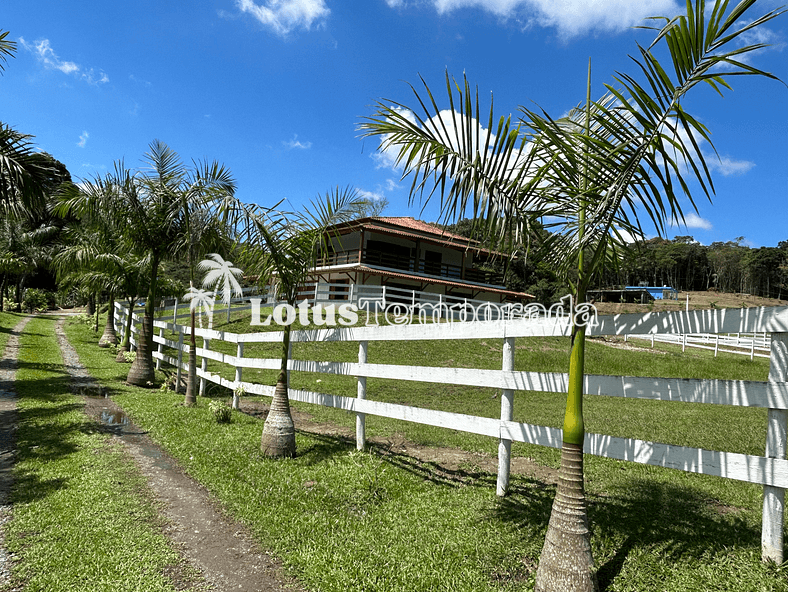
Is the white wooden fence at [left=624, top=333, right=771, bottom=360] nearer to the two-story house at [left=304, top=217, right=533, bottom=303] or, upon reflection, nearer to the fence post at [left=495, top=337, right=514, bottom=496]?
the two-story house at [left=304, top=217, right=533, bottom=303]

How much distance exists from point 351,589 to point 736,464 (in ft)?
7.97

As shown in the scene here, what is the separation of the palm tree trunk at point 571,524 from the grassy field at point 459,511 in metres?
0.22

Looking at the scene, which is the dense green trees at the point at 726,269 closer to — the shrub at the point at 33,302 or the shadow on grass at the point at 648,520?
the shrub at the point at 33,302

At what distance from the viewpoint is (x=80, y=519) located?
395 centimetres

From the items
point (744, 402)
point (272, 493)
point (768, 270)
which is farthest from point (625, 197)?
point (768, 270)

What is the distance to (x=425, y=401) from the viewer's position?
419 inches

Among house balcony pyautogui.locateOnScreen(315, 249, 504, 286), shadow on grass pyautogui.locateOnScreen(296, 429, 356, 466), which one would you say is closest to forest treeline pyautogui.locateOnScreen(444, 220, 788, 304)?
house balcony pyautogui.locateOnScreen(315, 249, 504, 286)

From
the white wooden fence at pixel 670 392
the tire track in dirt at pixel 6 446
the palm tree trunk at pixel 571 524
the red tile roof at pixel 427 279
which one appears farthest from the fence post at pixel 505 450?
the red tile roof at pixel 427 279

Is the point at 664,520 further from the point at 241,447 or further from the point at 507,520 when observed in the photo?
the point at 241,447

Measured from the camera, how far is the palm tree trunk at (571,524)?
2.78 metres

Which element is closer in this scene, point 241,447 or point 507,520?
point 507,520

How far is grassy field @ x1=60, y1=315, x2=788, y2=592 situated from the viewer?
301cm

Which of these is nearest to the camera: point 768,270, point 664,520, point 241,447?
point 664,520

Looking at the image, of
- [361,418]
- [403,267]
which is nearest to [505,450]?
[361,418]
